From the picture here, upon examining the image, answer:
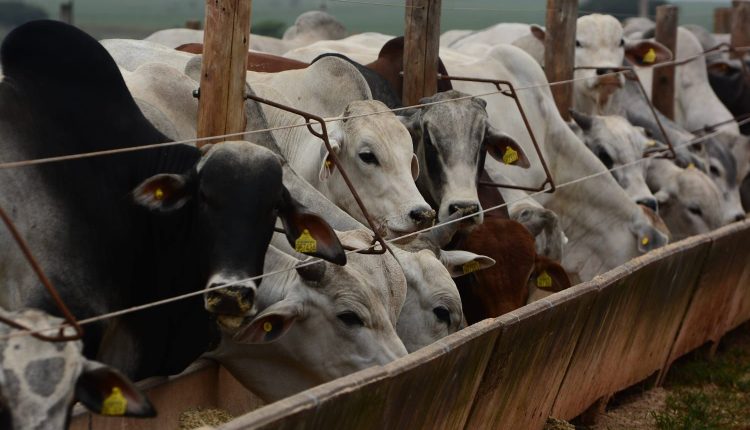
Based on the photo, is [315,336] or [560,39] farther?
[560,39]

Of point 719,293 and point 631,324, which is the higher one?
point 631,324

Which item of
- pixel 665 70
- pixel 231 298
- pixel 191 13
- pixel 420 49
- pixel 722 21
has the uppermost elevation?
pixel 420 49

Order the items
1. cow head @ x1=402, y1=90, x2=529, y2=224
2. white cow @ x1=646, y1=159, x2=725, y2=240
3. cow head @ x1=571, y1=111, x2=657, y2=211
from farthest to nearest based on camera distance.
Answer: white cow @ x1=646, y1=159, x2=725, y2=240, cow head @ x1=571, y1=111, x2=657, y2=211, cow head @ x1=402, y1=90, x2=529, y2=224

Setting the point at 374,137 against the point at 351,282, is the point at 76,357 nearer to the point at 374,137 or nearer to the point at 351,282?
the point at 351,282

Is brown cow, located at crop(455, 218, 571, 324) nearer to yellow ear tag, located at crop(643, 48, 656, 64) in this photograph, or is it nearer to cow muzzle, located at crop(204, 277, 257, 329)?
cow muzzle, located at crop(204, 277, 257, 329)

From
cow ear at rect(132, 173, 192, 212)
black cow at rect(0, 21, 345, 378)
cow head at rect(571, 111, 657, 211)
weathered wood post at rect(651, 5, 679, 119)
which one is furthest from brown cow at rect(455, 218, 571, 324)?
weathered wood post at rect(651, 5, 679, 119)

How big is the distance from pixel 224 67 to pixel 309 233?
78cm

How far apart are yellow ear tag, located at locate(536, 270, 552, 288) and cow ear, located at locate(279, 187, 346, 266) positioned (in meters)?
1.91

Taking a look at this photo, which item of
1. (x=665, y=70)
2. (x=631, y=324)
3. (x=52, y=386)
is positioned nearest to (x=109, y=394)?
(x=52, y=386)

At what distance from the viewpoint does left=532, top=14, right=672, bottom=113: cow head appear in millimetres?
9641

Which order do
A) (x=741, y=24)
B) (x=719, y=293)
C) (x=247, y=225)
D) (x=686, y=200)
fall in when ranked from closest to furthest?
1. (x=247, y=225)
2. (x=719, y=293)
3. (x=686, y=200)
4. (x=741, y=24)

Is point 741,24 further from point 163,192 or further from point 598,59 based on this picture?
point 163,192

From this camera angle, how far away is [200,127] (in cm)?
527

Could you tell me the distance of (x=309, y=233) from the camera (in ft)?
16.2
